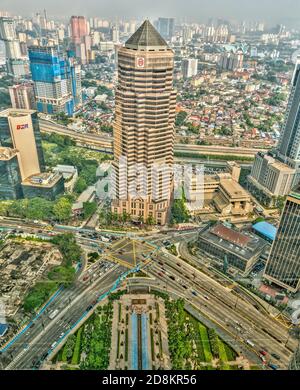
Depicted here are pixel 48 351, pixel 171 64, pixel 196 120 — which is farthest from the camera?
pixel 196 120

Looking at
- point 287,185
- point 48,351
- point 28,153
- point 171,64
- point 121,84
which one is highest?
point 171,64

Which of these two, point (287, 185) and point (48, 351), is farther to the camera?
point (287, 185)

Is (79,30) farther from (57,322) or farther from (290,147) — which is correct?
(57,322)

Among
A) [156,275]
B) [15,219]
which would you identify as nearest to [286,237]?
[156,275]

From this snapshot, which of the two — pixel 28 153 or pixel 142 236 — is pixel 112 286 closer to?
pixel 142 236

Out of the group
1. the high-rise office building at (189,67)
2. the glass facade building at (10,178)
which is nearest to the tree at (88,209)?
the glass facade building at (10,178)

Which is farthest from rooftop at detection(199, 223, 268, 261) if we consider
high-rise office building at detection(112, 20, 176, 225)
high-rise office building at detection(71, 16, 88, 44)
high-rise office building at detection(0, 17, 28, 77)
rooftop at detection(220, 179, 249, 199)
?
high-rise office building at detection(71, 16, 88, 44)
